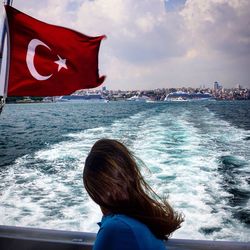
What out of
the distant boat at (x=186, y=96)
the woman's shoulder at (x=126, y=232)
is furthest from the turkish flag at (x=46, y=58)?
the distant boat at (x=186, y=96)

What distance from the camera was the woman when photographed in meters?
0.99

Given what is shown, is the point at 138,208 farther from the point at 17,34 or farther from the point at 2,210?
the point at 2,210

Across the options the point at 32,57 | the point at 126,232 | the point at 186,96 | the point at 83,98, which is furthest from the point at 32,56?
the point at 186,96

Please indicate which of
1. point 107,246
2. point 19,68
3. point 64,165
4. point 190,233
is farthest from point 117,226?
point 64,165

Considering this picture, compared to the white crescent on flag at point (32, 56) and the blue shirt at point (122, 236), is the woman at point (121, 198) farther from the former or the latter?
the white crescent on flag at point (32, 56)

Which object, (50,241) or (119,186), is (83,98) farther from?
(119,186)

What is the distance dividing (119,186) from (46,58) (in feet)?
6.31

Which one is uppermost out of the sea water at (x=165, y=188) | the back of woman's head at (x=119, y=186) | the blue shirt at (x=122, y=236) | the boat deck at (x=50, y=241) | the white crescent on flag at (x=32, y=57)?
the white crescent on flag at (x=32, y=57)

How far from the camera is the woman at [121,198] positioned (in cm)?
99

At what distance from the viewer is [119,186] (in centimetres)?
110

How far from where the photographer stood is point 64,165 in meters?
9.68

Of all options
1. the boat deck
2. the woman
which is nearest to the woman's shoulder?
the woman

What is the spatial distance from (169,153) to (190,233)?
6.03 m

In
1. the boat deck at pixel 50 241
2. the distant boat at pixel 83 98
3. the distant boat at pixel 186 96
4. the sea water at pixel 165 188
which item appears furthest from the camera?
the distant boat at pixel 186 96
